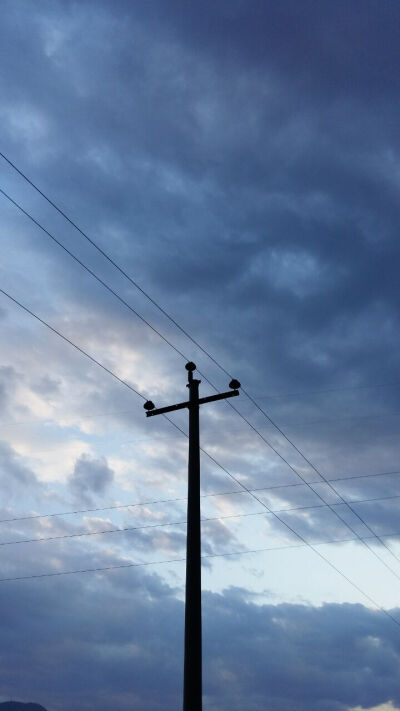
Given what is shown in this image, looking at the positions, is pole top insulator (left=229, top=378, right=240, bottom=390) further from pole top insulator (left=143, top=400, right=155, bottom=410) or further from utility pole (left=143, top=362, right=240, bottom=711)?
pole top insulator (left=143, top=400, right=155, bottom=410)

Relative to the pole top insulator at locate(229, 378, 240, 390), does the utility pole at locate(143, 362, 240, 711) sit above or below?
below

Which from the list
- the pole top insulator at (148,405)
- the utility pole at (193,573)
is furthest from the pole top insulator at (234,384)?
the pole top insulator at (148,405)

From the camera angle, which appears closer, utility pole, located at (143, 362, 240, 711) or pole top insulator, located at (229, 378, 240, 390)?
utility pole, located at (143, 362, 240, 711)

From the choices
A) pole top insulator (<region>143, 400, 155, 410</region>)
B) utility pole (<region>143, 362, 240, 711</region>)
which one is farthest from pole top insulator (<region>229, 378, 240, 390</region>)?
pole top insulator (<region>143, 400, 155, 410</region>)

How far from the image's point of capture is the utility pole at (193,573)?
15.8 metres

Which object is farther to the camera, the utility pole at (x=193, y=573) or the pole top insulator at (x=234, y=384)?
the pole top insulator at (x=234, y=384)

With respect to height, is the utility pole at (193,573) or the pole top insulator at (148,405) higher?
the pole top insulator at (148,405)

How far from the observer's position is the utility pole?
622 inches

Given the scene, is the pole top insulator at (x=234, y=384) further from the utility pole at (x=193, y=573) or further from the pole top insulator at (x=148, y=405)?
the pole top insulator at (x=148, y=405)

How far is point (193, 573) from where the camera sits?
1684 centimetres

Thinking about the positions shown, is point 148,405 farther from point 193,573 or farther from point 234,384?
point 193,573

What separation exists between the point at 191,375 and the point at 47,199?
21.7ft

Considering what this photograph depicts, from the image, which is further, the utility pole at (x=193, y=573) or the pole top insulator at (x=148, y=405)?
the pole top insulator at (x=148, y=405)

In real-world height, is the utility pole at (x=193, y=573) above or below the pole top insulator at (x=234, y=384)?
below
